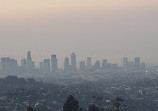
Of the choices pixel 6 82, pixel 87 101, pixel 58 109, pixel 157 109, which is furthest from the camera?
pixel 6 82

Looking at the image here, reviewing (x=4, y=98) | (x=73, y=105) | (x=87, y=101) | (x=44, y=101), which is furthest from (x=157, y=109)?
(x=73, y=105)

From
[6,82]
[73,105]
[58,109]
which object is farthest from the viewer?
[6,82]

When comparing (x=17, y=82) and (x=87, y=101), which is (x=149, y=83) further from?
(x=87, y=101)

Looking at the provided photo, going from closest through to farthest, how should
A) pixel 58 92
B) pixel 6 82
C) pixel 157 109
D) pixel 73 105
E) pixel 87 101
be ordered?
pixel 73 105
pixel 157 109
pixel 87 101
pixel 58 92
pixel 6 82

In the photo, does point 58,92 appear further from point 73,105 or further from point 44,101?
point 73,105

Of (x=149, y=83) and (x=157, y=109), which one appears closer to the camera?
(x=157, y=109)

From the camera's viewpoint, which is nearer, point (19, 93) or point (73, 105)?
point (73, 105)

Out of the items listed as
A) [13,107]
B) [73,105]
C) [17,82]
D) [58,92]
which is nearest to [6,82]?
[17,82]

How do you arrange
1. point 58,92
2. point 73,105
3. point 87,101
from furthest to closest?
1. point 58,92
2. point 87,101
3. point 73,105
